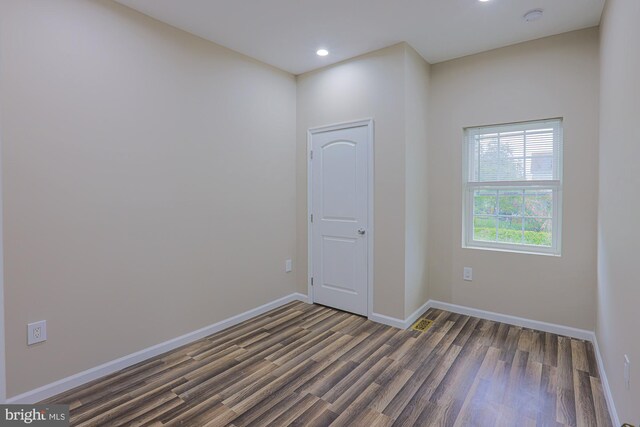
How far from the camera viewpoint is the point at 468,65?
11.0ft

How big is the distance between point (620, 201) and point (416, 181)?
1714mm

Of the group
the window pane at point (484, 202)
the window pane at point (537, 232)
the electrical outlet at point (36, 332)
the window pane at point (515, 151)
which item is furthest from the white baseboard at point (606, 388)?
the electrical outlet at point (36, 332)

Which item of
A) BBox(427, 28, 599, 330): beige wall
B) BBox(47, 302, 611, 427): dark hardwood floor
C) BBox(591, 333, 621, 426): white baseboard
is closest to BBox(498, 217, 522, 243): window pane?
BBox(427, 28, 599, 330): beige wall

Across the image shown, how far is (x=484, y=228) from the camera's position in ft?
11.2

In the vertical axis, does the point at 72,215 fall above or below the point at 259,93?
below

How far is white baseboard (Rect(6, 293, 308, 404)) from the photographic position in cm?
205

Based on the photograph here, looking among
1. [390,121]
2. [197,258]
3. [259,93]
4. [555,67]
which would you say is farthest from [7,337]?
[555,67]

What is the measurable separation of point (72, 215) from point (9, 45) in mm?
1059

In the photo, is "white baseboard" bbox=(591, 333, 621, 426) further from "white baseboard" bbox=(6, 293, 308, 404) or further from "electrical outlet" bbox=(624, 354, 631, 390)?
"white baseboard" bbox=(6, 293, 308, 404)

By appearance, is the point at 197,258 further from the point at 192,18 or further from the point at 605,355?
the point at 605,355

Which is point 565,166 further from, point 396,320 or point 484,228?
point 396,320

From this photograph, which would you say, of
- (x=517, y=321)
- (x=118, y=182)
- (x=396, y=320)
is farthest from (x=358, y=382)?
(x=118, y=182)

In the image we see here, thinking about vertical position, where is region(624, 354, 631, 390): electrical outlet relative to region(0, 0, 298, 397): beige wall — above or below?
below

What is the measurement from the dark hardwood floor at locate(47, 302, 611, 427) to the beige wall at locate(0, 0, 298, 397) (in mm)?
381
